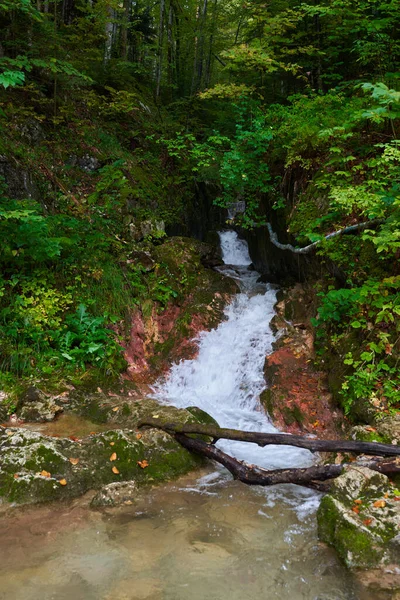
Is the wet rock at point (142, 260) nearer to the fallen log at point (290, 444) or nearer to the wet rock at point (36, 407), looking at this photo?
the wet rock at point (36, 407)

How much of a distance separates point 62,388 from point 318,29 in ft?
34.5

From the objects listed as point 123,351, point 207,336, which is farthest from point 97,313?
point 207,336

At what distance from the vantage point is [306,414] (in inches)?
247

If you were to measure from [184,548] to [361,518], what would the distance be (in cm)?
156

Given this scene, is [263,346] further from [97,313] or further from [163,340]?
[97,313]

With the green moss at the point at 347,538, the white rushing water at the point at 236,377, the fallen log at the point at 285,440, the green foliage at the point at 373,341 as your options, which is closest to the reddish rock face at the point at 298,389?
the white rushing water at the point at 236,377

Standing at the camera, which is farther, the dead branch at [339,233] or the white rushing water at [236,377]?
the dead branch at [339,233]

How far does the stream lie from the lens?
2914 mm

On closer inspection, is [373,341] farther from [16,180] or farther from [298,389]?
[16,180]

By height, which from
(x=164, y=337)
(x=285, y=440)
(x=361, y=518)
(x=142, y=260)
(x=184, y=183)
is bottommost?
(x=361, y=518)

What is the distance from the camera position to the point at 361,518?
3.32 meters

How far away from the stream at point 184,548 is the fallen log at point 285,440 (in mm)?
540

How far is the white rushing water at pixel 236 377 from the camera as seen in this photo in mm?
5742

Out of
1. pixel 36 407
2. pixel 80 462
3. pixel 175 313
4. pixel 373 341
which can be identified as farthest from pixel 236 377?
pixel 80 462
